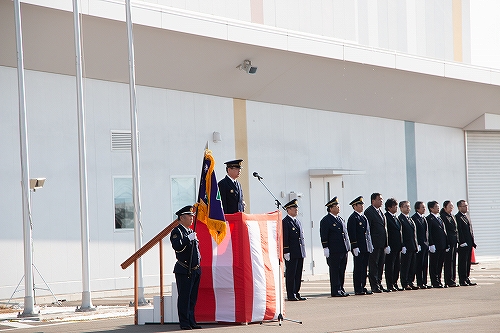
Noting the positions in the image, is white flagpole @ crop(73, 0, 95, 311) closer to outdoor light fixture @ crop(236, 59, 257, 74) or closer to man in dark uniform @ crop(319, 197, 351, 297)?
man in dark uniform @ crop(319, 197, 351, 297)

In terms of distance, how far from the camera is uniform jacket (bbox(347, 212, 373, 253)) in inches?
613

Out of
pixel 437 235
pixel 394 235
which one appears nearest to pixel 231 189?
pixel 394 235

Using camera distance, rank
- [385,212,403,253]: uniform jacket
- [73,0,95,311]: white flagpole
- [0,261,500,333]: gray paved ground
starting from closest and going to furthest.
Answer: [0,261,500,333]: gray paved ground, [73,0,95,311]: white flagpole, [385,212,403,253]: uniform jacket

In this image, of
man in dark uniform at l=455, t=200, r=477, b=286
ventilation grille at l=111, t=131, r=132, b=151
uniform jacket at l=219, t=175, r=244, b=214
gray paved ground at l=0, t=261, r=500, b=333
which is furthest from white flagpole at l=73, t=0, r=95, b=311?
man in dark uniform at l=455, t=200, r=477, b=286

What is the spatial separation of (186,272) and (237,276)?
724mm

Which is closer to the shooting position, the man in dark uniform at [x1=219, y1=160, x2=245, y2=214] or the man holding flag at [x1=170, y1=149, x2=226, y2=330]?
the man holding flag at [x1=170, y1=149, x2=226, y2=330]

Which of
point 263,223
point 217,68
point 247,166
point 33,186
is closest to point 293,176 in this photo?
A: point 247,166

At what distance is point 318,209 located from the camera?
21.3 metres

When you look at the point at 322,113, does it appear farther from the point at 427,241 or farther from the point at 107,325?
the point at 107,325

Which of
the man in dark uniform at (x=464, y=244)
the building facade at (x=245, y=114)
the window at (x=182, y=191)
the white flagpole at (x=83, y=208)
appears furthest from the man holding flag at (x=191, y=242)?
the man in dark uniform at (x=464, y=244)

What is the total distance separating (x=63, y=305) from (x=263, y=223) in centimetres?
533

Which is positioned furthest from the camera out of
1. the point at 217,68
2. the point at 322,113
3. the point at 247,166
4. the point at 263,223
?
the point at 322,113

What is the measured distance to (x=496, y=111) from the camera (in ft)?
82.3

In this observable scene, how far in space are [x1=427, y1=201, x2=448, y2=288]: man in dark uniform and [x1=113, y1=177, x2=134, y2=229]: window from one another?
630 centimetres
